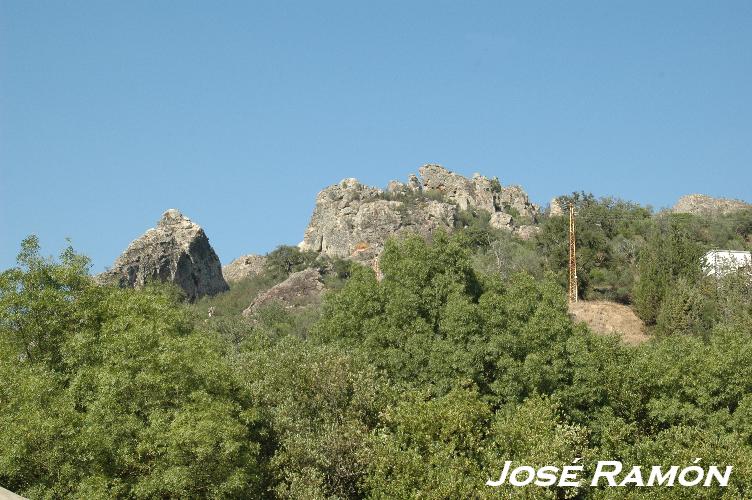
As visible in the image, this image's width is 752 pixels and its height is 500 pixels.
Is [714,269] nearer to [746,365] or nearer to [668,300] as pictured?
[668,300]

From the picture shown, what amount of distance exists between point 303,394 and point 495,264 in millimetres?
56804

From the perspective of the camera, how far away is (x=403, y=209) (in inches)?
5728

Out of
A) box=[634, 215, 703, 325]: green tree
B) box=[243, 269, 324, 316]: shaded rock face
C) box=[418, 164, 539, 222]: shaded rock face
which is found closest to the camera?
box=[634, 215, 703, 325]: green tree

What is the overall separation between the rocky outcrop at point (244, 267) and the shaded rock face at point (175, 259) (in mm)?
17963

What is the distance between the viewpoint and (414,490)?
2848 centimetres

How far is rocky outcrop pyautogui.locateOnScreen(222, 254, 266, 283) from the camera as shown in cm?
15075

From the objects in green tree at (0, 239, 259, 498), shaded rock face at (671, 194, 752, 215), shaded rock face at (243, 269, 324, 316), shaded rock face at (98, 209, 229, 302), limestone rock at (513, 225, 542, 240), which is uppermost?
shaded rock face at (671, 194, 752, 215)

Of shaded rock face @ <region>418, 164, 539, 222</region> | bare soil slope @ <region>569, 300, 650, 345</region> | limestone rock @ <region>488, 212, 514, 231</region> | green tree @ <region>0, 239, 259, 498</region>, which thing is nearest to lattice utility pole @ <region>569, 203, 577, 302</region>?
bare soil slope @ <region>569, 300, 650, 345</region>

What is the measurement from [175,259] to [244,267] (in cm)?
3895

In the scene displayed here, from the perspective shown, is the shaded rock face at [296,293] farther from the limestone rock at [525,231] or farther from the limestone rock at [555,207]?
the limestone rock at [555,207]

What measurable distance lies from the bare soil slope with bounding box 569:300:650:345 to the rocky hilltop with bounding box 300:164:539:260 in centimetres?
5158

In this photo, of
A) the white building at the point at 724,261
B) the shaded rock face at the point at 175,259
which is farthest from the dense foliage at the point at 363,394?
the shaded rock face at the point at 175,259

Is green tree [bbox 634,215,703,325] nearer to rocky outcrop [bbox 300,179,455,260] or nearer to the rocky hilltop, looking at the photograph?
the rocky hilltop

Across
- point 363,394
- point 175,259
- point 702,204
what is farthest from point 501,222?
point 363,394
